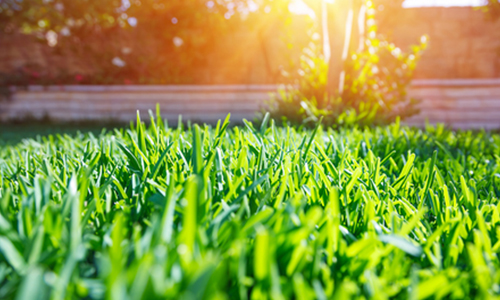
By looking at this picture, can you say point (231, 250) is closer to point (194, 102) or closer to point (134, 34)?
point (194, 102)

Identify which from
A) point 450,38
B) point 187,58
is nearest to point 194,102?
point 187,58

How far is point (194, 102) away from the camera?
8.33 meters

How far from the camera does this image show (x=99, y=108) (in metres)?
8.55

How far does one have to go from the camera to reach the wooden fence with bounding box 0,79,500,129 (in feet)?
24.9

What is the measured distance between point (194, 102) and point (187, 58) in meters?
4.25

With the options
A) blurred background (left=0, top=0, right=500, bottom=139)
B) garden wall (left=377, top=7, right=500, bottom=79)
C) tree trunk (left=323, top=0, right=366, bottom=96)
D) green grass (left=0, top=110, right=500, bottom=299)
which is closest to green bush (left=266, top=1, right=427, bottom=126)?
tree trunk (left=323, top=0, right=366, bottom=96)

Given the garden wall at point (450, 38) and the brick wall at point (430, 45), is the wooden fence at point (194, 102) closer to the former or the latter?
the brick wall at point (430, 45)

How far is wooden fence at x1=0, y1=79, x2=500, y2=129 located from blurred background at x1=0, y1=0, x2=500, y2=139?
0.08 ft

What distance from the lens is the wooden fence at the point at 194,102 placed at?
7.59 m

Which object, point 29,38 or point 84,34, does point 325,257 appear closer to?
point 84,34

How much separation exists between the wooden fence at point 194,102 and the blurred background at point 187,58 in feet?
0.08

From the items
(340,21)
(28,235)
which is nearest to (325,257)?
(28,235)

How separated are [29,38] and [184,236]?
13.8m

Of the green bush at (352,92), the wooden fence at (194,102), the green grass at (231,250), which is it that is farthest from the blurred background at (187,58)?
the green grass at (231,250)
